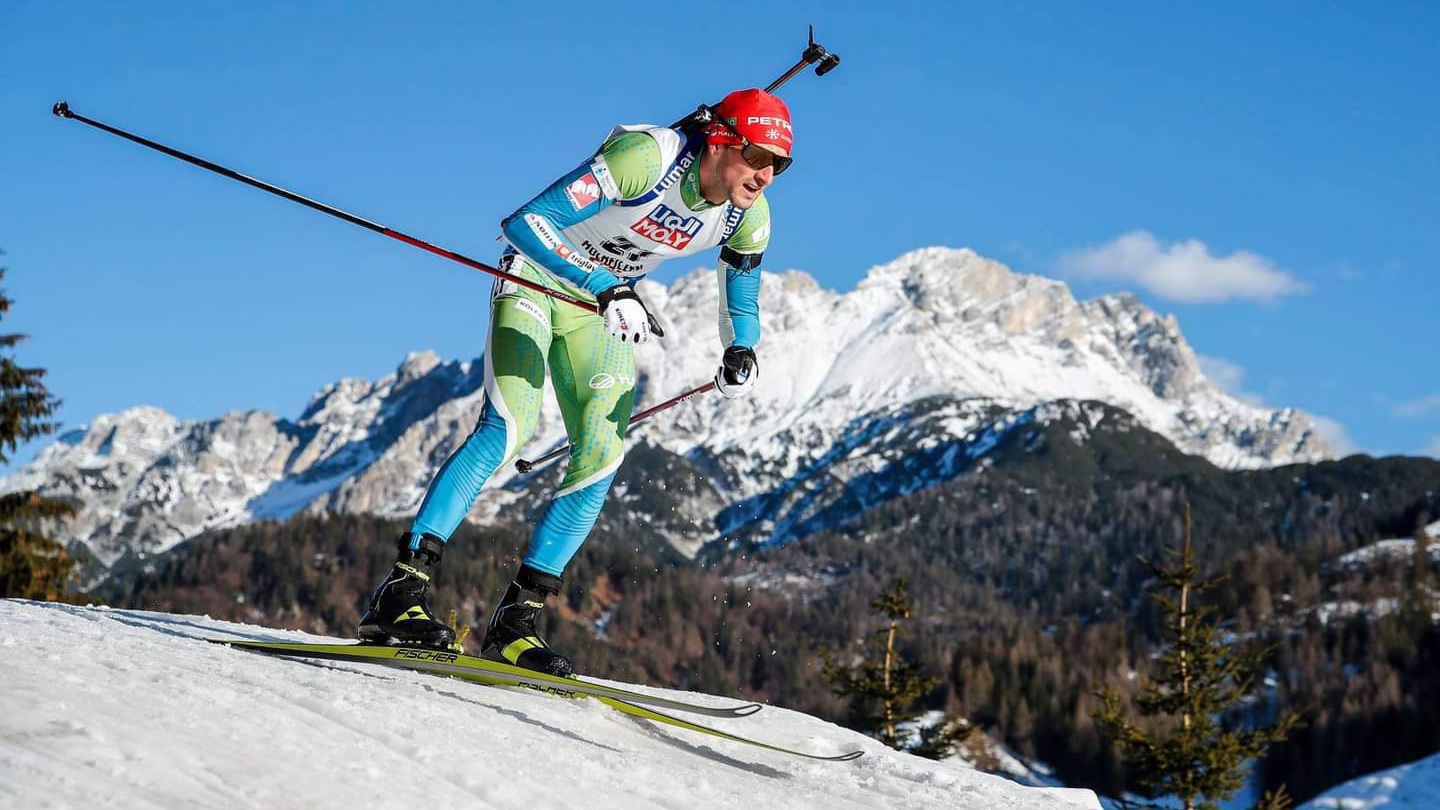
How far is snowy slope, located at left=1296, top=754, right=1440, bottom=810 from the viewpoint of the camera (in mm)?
101062

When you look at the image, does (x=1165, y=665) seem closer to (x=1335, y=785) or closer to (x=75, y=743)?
(x=75, y=743)

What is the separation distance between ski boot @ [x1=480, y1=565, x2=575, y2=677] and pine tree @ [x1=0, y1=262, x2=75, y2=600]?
59.5ft

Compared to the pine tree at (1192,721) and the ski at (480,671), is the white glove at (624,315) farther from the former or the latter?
the pine tree at (1192,721)

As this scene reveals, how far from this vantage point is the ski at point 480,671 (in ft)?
20.6

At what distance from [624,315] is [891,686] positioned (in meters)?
26.7

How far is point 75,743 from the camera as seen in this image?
3.60 metres

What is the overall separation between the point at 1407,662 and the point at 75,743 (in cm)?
16152

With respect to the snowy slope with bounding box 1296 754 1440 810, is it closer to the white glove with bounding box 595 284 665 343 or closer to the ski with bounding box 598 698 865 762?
the ski with bounding box 598 698 865 762

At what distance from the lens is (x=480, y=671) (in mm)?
6316


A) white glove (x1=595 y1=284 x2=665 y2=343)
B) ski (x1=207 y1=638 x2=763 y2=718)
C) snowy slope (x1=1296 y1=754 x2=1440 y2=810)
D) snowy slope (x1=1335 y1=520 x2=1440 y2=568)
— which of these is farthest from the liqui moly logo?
snowy slope (x1=1335 y1=520 x2=1440 y2=568)

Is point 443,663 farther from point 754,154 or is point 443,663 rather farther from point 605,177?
point 754,154

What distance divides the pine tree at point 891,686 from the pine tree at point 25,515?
54.2 feet

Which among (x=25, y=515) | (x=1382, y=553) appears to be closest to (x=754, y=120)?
(x=25, y=515)

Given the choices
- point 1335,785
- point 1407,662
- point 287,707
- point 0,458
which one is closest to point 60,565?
point 0,458
